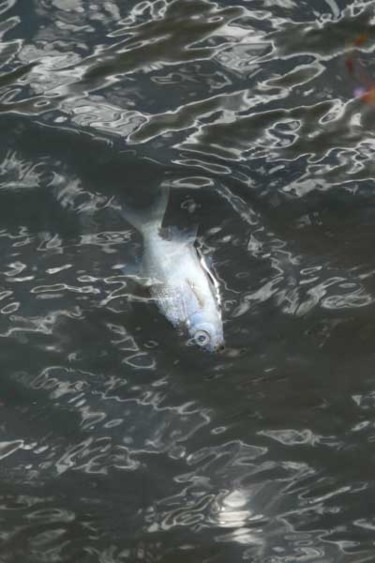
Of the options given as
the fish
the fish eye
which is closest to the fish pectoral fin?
the fish

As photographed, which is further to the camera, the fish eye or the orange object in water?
the orange object in water

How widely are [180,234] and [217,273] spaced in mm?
259

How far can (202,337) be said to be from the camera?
15.9 ft

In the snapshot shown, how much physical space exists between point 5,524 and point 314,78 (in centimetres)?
291

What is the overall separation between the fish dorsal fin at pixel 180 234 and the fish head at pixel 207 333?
50 cm

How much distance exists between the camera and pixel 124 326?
16.8 ft

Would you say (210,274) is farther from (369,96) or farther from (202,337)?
(369,96)

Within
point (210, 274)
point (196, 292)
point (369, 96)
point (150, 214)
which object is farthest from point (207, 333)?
point (369, 96)

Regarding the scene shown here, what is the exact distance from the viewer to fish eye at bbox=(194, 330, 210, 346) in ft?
15.9

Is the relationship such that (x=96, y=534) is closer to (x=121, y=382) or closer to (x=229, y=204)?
(x=121, y=382)

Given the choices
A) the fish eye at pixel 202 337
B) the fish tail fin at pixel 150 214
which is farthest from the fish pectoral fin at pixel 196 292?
the fish tail fin at pixel 150 214

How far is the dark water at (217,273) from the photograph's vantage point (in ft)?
14.8

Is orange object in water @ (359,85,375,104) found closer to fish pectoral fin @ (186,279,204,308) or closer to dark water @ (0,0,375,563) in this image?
dark water @ (0,0,375,563)

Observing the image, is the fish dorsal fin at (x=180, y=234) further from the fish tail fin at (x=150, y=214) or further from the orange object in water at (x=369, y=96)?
the orange object in water at (x=369, y=96)
